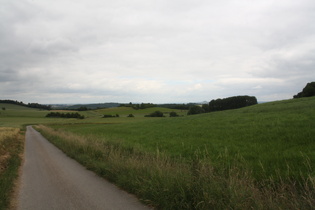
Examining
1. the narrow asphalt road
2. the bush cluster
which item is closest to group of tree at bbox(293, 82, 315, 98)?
the bush cluster

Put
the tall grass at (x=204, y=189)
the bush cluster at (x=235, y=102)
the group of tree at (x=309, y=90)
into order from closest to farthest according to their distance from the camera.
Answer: the tall grass at (x=204, y=189) → the group of tree at (x=309, y=90) → the bush cluster at (x=235, y=102)

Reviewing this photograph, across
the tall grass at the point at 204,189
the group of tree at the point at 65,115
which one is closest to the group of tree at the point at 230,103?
the group of tree at the point at 65,115

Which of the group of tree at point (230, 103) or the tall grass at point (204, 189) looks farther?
the group of tree at point (230, 103)

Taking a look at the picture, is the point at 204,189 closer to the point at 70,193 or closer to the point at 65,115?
the point at 70,193

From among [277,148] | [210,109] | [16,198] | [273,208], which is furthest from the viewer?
[210,109]

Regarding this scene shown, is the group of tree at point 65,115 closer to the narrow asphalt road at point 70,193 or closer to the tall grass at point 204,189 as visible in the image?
the narrow asphalt road at point 70,193

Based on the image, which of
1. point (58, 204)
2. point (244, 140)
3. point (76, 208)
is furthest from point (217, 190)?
point (244, 140)

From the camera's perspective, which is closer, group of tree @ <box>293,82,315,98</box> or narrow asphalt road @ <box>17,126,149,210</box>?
narrow asphalt road @ <box>17,126,149,210</box>

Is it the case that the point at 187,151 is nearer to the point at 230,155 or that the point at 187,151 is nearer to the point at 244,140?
the point at 230,155

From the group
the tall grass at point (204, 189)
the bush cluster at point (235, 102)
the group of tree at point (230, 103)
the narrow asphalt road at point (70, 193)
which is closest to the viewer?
the tall grass at point (204, 189)

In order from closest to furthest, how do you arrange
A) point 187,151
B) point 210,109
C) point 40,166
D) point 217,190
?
point 217,190
point 40,166
point 187,151
point 210,109

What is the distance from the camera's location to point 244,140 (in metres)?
12.9

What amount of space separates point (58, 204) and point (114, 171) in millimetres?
2440

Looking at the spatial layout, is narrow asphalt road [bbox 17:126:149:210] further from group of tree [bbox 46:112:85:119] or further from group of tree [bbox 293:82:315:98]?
group of tree [bbox 46:112:85:119]
